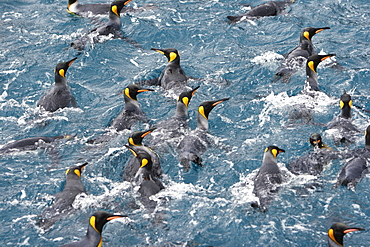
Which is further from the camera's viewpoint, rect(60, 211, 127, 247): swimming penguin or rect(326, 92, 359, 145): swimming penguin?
rect(326, 92, 359, 145): swimming penguin

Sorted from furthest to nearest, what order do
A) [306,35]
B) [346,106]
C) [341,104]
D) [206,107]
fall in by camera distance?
[306,35] → [206,107] → [341,104] → [346,106]

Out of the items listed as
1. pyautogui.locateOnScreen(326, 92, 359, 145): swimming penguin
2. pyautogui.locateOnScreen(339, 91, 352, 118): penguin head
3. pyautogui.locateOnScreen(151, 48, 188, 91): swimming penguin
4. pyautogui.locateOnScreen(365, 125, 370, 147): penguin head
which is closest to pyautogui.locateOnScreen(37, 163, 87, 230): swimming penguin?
pyautogui.locateOnScreen(151, 48, 188, 91): swimming penguin

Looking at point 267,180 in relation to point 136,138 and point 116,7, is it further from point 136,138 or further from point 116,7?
point 116,7

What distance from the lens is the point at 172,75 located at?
48.1ft

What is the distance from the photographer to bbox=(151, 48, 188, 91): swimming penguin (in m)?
14.4

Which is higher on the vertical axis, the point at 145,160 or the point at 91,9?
the point at 145,160

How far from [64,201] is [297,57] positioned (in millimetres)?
7557

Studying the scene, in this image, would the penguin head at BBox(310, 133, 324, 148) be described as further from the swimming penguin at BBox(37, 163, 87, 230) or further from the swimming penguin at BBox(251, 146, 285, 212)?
the swimming penguin at BBox(37, 163, 87, 230)

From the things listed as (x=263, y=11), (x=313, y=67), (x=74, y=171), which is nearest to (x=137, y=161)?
(x=74, y=171)

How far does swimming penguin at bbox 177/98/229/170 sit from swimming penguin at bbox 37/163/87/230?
208 centimetres

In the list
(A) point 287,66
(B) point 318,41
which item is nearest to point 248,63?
(A) point 287,66

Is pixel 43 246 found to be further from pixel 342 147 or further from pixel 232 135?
pixel 342 147

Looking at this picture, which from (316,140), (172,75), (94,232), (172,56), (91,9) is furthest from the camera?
(91,9)

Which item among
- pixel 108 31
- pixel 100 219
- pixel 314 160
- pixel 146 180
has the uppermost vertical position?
pixel 100 219
